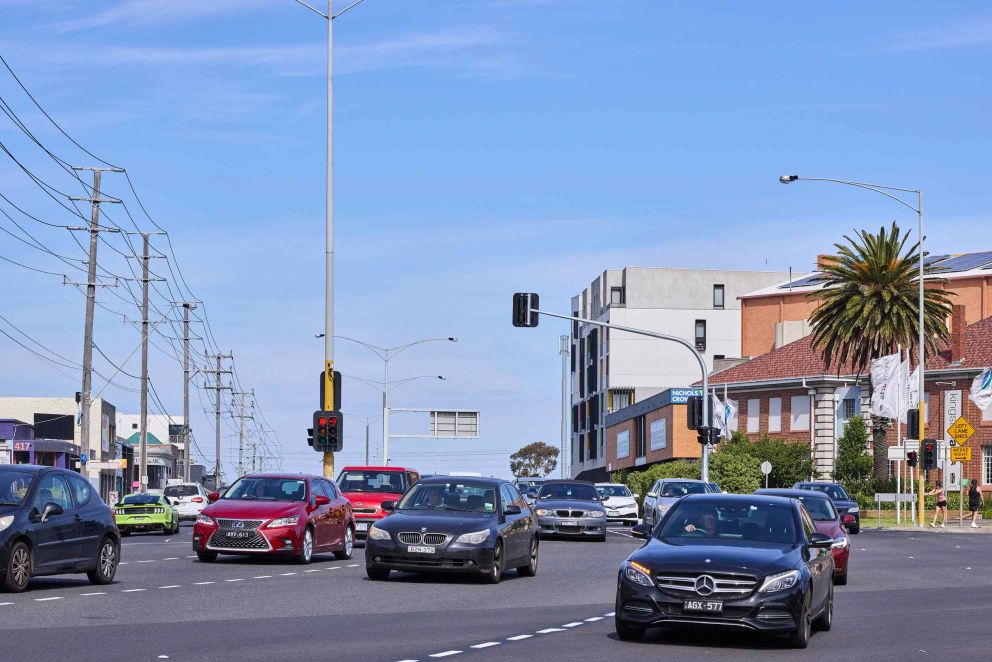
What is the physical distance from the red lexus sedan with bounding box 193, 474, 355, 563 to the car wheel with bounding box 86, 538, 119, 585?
4.54 metres

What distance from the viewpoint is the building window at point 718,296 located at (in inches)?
4966

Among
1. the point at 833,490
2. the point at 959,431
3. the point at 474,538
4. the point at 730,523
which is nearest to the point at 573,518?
the point at 833,490

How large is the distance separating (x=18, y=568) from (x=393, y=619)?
15.8 feet

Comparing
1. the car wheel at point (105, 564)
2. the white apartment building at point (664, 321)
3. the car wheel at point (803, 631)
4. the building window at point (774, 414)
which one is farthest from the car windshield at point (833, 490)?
the white apartment building at point (664, 321)

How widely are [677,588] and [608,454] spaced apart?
107307 millimetres

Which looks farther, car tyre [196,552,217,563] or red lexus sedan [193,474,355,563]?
car tyre [196,552,217,563]

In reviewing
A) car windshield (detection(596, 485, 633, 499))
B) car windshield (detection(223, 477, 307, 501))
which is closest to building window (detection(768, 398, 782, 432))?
car windshield (detection(596, 485, 633, 499))

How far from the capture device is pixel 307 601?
18.5 m

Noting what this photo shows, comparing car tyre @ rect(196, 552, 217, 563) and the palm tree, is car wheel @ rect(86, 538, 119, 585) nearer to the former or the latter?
car tyre @ rect(196, 552, 217, 563)

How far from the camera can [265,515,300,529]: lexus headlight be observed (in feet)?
82.4

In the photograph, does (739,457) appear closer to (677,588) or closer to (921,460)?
(921,460)

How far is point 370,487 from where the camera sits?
3484 cm

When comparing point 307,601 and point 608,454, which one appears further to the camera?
point 608,454

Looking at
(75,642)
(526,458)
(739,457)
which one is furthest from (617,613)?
(526,458)
